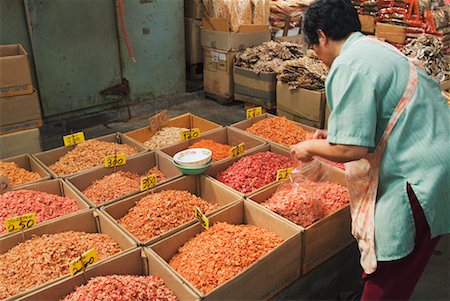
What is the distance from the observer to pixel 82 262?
5.10 feet

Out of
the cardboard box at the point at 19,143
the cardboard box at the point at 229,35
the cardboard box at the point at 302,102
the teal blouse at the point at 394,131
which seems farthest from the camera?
the cardboard box at the point at 229,35

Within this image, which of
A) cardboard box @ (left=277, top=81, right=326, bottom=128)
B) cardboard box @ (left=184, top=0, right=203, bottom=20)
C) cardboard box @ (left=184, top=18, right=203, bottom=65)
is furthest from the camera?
cardboard box @ (left=184, top=18, right=203, bottom=65)

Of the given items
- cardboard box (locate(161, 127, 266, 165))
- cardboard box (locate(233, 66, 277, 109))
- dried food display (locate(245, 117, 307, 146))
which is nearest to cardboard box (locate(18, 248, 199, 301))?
cardboard box (locate(161, 127, 266, 165))

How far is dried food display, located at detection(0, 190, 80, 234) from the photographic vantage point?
1944mm

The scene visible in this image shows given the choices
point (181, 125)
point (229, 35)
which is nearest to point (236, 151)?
point (181, 125)

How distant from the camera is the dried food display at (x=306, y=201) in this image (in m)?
1.96

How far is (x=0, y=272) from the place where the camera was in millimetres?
1603

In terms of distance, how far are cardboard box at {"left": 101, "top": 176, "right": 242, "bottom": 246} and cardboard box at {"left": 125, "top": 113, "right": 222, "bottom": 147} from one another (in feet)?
2.03

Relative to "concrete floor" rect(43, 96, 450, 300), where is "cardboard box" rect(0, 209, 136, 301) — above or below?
above

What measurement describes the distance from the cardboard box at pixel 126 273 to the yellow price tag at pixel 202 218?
1.02ft

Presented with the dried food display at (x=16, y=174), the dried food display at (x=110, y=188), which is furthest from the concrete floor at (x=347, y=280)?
the dried food display at (x=16, y=174)

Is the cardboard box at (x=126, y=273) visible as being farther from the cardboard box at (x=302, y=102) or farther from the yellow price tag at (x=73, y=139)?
the cardboard box at (x=302, y=102)

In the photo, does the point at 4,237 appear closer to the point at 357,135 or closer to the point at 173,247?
the point at 173,247

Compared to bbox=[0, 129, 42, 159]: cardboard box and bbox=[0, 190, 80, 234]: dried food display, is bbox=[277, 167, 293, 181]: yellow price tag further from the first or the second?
bbox=[0, 129, 42, 159]: cardboard box
